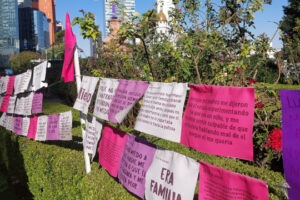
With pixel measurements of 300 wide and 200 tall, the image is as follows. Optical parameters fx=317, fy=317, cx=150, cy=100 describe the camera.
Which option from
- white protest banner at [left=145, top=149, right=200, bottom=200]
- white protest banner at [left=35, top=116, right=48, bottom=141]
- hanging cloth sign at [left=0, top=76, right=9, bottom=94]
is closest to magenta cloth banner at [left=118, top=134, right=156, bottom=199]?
white protest banner at [left=145, top=149, right=200, bottom=200]

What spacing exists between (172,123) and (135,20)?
104 inches

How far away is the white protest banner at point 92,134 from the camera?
349 centimetres

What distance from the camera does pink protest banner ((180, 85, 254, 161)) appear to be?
1.83 m

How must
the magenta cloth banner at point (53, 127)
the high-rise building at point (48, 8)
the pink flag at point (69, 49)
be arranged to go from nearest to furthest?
1. the pink flag at point (69, 49)
2. the magenta cloth banner at point (53, 127)
3. the high-rise building at point (48, 8)

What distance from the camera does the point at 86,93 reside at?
3.73 metres

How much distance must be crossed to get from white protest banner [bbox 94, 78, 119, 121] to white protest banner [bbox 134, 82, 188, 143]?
64 centimetres

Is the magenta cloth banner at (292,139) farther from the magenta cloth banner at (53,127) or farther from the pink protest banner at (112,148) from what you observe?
the magenta cloth banner at (53,127)

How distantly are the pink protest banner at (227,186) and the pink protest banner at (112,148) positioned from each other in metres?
1.16

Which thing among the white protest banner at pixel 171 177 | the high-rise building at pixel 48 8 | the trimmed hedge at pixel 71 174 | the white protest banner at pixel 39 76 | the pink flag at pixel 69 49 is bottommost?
the trimmed hedge at pixel 71 174

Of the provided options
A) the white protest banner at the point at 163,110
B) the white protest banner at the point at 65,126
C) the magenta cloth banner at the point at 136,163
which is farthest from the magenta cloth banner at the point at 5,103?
the white protest banner at the point at 163,110

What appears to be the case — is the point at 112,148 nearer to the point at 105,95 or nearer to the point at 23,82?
the point at 105,95

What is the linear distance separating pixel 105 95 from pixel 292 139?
2.09 meters

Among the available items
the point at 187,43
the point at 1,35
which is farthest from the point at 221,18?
the point at 1,35

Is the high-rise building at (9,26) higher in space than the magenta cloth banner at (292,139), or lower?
higher
